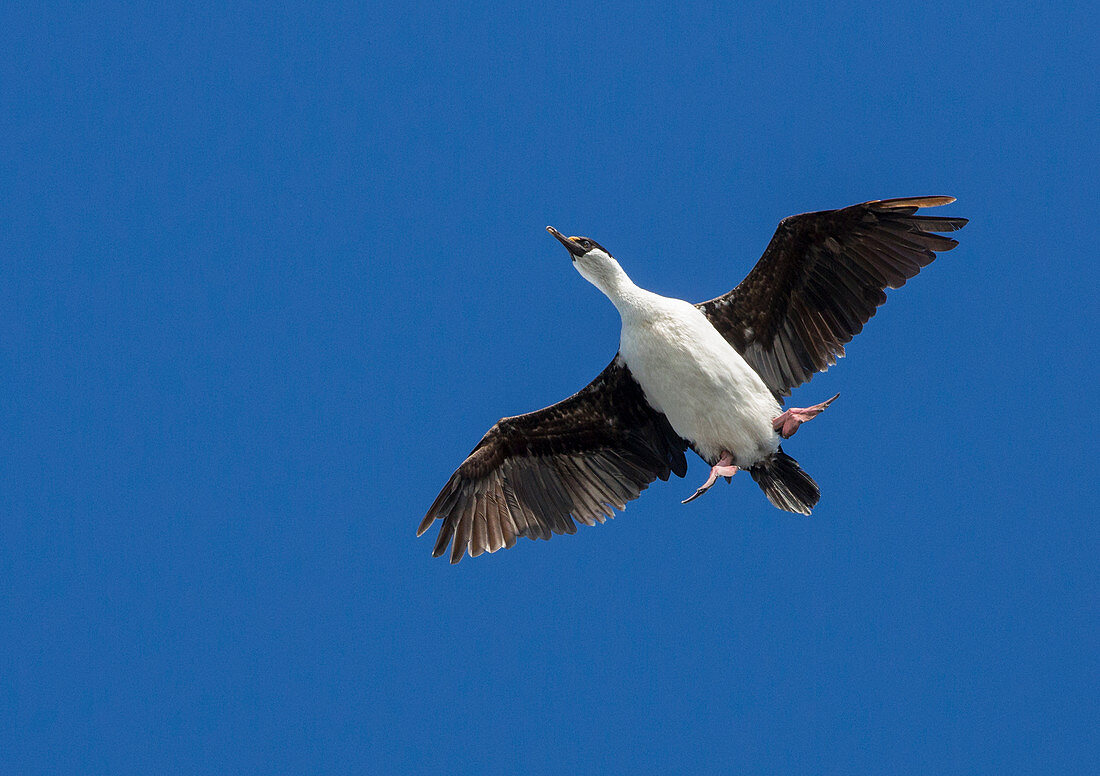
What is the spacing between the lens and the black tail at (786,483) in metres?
12.5

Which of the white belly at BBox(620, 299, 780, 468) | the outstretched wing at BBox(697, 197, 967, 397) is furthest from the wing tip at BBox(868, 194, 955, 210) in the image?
the white belly at BBox(620, 299, 780, 468)

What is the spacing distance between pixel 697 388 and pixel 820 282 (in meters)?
1.85

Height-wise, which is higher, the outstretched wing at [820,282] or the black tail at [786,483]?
the outstretched wing at [820,282]

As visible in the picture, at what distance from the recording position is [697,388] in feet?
40.7

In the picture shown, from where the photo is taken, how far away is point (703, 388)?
40.6 feet

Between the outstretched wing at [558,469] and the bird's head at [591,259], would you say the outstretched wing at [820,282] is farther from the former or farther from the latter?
the outstretched wing at [558,469]

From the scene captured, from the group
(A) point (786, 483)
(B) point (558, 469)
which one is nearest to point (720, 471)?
(A) point (786, 483)

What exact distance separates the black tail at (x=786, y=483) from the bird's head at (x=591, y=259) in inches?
105

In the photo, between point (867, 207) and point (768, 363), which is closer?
point (867, 207)

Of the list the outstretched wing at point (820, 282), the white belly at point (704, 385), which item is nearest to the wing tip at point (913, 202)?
the outstretched wing at point (820, 282)

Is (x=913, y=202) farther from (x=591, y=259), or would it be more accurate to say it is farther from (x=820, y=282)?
(x=591, y=259)

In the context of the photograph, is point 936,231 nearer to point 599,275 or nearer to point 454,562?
→ point 599,275

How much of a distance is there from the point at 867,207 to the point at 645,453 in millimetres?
3644

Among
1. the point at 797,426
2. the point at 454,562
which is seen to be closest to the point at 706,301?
the point at 797,426
